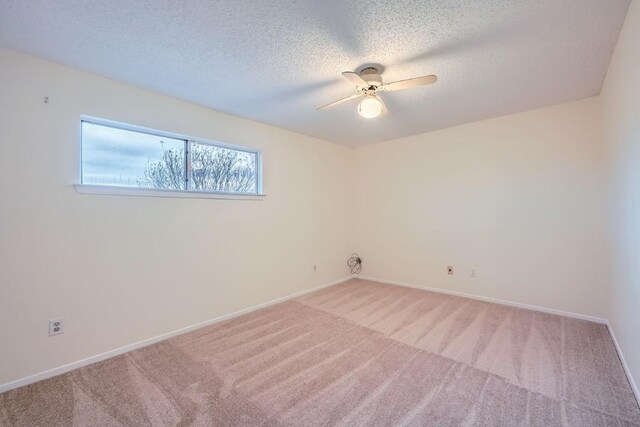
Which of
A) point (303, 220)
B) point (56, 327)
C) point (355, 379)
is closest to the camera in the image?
point (355, 379)

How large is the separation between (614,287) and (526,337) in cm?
88

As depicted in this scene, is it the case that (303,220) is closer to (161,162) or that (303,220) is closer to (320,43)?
(161,162)

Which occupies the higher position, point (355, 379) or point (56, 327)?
point (56, 327)

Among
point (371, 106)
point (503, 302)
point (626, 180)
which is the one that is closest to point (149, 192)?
point (371, 106)

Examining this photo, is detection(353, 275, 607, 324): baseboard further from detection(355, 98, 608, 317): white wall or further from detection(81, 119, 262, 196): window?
detection(81, 119, 262, 196): window

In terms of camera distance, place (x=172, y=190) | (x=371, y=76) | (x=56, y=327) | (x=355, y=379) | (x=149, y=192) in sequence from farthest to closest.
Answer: (x=172, y=190)
(x=149, y=192)
(x=371, y=76)
(x=56, y=327)
(x=355, y=379)

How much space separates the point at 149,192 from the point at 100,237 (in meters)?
0.55

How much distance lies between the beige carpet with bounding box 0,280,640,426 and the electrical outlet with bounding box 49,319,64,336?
33 cm

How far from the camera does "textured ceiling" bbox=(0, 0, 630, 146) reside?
163 cm

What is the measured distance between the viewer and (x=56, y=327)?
2158mm

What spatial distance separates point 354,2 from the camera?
5.18 ft

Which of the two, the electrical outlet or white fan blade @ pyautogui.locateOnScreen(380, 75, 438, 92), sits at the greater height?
white fan blade @ pyautogui.locateOnScreen(380, 75, 438, 92)

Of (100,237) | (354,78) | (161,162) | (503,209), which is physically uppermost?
(354,78)

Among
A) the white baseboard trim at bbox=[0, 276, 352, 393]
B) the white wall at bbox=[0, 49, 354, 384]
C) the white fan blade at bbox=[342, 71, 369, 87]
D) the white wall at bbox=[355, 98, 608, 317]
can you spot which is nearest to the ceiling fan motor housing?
the white fan blade at bbox=[342, 71, 369, 87]
